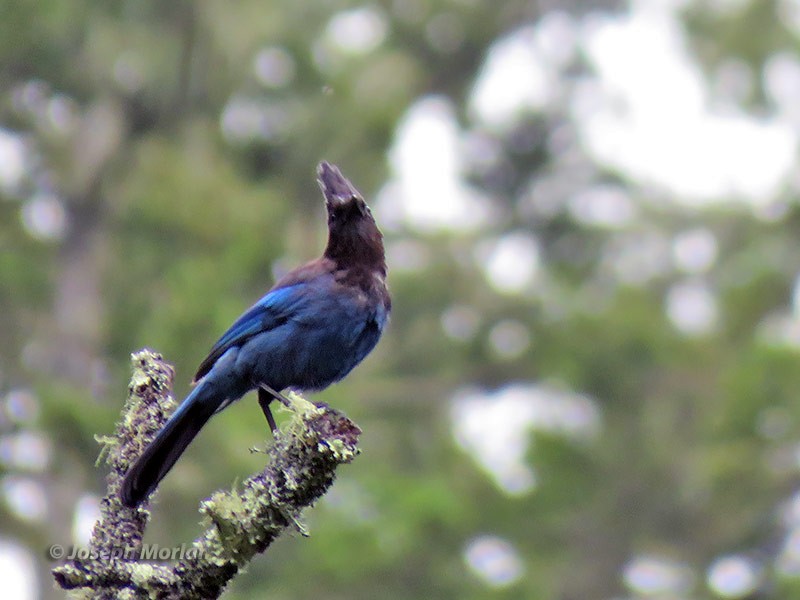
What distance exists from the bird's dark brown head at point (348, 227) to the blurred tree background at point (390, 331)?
541cm

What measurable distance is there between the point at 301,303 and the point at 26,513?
7.87 meters

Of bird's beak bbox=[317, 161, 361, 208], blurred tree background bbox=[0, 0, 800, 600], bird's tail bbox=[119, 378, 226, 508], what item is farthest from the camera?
blurred tree background bbox=[0, 0, 800, 600]

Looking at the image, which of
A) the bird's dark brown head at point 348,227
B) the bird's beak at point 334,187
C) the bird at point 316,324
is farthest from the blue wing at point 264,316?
the bird's beak at point 334,187

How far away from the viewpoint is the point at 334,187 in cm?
577

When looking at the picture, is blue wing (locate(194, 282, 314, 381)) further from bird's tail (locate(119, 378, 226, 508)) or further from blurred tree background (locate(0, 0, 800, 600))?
blurred tree background (locate(0, 0, 800, 600))

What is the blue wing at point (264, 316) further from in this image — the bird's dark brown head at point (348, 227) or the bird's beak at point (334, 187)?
the bird's beak at point (334, 187)

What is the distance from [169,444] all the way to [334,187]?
171 centimetres

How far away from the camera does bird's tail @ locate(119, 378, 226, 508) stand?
4059 millimetres

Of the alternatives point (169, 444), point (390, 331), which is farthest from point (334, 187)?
point (390, 331)

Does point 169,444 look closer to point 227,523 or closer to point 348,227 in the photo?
point 227,523

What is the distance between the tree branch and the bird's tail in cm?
5

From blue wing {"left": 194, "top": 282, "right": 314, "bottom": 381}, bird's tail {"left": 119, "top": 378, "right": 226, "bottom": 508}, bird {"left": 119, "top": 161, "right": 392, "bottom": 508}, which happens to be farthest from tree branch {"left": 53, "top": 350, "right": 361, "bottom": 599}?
blue wing {"left": 194, "top": 282, "right": 314, "bottom": 381}

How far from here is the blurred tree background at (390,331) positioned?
1239 centimetres

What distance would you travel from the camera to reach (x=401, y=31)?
18.3 metres
